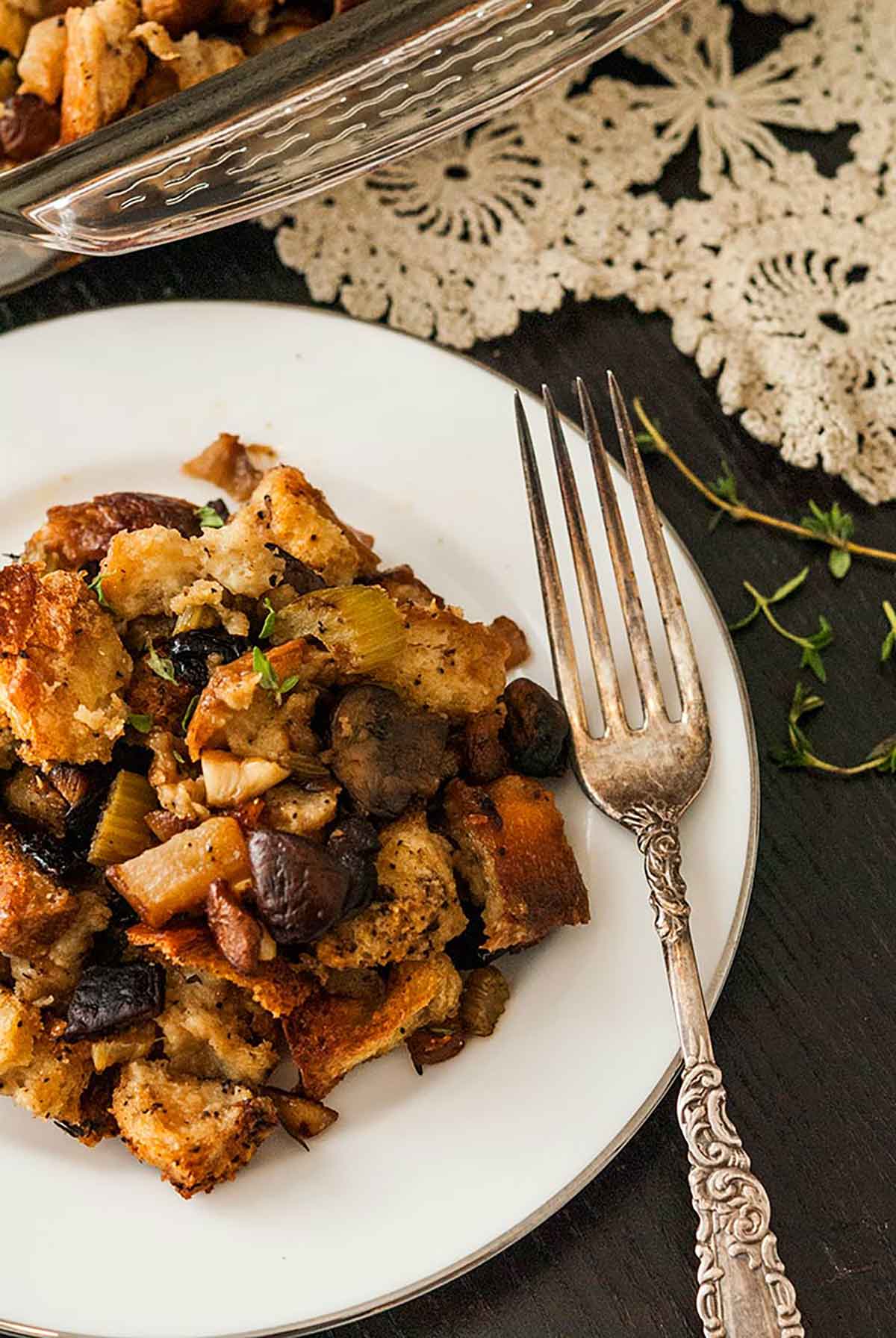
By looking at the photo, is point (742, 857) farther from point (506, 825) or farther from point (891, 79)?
point (891, 79)

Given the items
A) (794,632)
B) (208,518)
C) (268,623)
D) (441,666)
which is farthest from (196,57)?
(794,632)

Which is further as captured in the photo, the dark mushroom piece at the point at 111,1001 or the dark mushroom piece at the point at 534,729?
the dark mushroom piece at the point at 534,729

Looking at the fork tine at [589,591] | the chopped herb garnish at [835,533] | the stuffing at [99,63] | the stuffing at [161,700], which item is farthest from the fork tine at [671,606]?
the stuffing at [99,63]

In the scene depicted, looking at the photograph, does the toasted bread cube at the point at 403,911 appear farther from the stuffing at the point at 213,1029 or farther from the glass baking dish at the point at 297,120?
the glass baking dish at the point at 297,120

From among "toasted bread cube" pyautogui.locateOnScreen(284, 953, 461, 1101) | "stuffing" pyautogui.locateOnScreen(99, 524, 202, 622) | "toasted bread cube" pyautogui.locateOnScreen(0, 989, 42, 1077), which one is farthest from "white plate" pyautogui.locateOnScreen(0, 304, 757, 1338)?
"stuffing" pyautogui.locateOnScreen(99, 524, 202, 622)

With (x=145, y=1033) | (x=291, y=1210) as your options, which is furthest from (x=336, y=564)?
(x=291, y=1210)

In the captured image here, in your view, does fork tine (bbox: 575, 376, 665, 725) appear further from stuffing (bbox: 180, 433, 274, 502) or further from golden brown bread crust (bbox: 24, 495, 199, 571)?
golden brown bread crust (bbox: 24, 495, 199, 571)

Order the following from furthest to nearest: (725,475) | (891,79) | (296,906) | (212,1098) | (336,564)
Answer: (891,79), (725,475), (336,564), (212,1098), (296,906)
